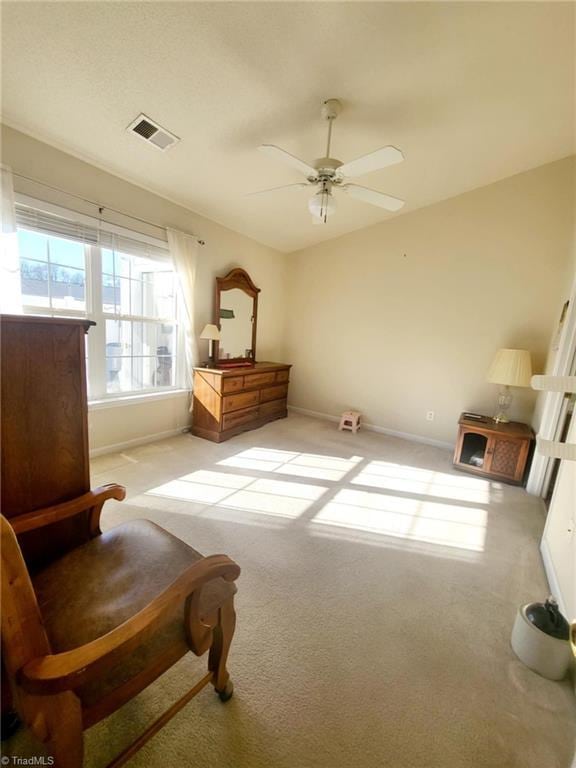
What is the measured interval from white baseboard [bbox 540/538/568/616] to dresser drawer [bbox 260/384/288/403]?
122 inches

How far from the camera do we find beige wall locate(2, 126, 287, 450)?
2.34m

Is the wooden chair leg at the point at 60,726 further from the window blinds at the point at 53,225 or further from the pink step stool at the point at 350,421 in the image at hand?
the pink step stool at the point at 350,421

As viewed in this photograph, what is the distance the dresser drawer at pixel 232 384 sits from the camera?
11.7 feet

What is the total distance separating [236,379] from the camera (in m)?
3.73

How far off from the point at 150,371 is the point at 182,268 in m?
1.17

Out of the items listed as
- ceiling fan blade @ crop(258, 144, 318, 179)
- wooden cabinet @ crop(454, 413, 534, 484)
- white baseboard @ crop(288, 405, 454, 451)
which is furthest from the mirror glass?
wooden cabinet @ crop(454, 413, 534, 484)

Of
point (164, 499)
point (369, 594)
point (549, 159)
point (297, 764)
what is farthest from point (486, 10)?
point (164, 499)

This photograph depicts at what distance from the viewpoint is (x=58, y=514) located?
1076mm

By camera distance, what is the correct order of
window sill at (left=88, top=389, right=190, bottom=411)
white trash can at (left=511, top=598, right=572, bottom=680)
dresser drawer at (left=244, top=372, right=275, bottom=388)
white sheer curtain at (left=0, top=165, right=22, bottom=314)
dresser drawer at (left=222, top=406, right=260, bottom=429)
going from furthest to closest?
1. dresser drawer at (left=244, top=372, right=275, bottom=388)
2. dresser drawer at (left=222, top=406, right=260, bottom=429)
3. window sill at (left=88, top=389, right=190, bottom=411)
4. white sheer curtain at (left=0, top=165, right=22, bottom=314)
5. white trash can at (left=511, top=598, right=572, bottom=680)

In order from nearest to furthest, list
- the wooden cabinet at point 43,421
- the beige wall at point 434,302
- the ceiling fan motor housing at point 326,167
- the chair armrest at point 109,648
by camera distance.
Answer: the chair armrest at point 109,648, the wooden cabinet at point 43,421, the ceiling fan motor housing at point 326,167, the beige wall at point 434,302

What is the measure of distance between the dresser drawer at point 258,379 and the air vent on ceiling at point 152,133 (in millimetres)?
2310

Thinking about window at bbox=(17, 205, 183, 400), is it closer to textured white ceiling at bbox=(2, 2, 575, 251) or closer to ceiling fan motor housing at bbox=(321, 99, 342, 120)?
textured white ceiling at bbox=(2, 2, 575, 251)

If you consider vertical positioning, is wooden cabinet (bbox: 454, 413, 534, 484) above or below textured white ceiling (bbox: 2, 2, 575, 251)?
below

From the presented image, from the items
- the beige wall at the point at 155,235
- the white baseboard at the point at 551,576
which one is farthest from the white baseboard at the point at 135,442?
the white baseboard at the point at 551,576
